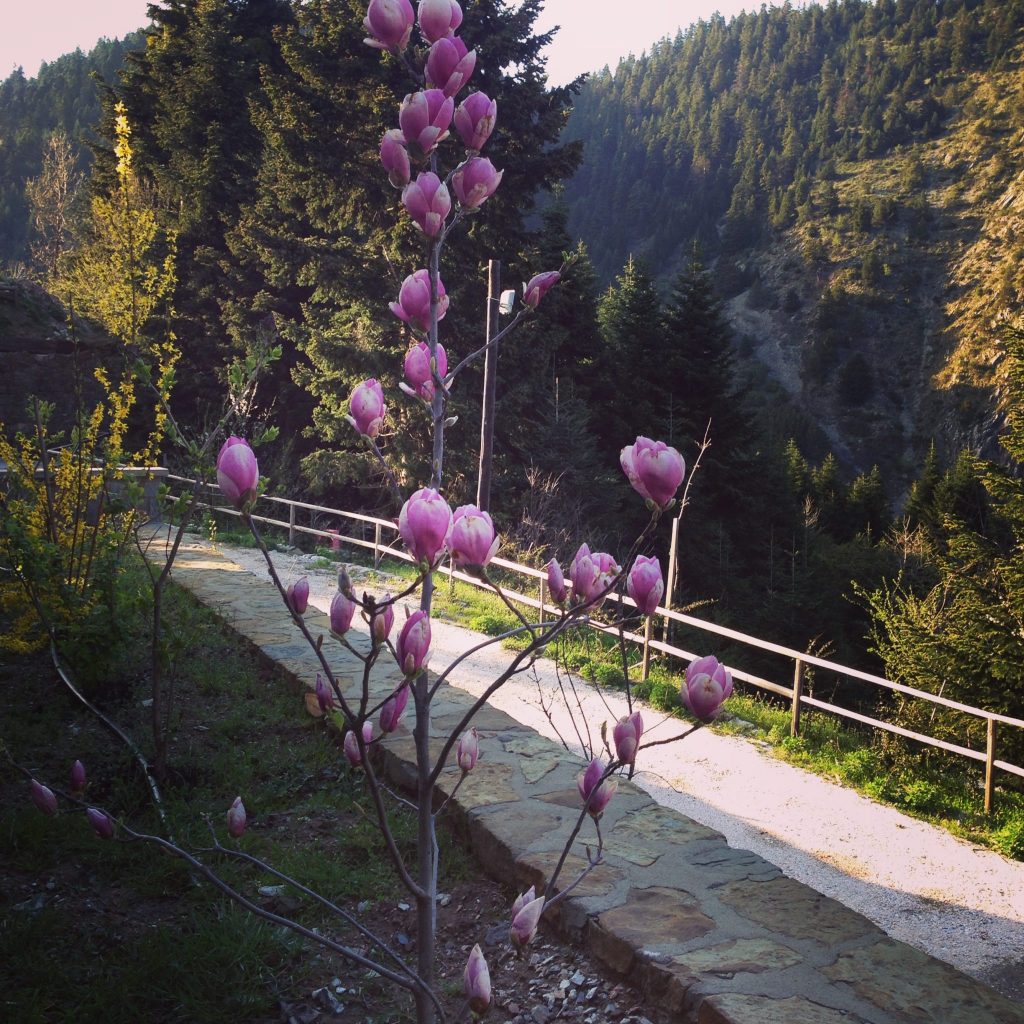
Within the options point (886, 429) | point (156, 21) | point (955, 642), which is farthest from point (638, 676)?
point (886, 429)

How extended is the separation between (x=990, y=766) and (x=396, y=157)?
235 inches

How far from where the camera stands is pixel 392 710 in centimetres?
162

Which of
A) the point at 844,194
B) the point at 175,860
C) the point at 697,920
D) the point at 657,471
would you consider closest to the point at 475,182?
the point at 657,471

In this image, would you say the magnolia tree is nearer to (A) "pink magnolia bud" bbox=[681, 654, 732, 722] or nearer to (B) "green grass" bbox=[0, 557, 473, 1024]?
(A) "pink magnolia bud" bbox=[681, 654, 732, 722]

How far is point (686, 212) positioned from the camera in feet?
313

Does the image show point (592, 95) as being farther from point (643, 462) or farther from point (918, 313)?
point (643, 462)

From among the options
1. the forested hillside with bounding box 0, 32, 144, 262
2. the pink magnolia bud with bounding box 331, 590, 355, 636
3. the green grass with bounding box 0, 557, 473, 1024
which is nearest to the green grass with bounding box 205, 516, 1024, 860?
the green grass with bounding box 0, 557, 473, 1024

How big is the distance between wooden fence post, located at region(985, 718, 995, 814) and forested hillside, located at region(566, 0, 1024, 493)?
141 feet

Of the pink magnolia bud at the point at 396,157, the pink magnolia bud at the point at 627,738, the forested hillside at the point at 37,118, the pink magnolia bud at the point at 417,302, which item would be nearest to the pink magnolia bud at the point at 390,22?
the pink magnolia bud at the point at 396,157

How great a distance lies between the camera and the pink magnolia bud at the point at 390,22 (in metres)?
1.54

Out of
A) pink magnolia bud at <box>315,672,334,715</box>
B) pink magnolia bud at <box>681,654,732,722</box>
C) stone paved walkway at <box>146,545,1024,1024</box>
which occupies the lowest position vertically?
stone paved walkway at <box>146,545,1024,1024</box>

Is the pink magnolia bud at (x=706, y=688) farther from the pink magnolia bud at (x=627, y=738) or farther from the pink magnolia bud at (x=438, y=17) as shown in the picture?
the pink magnolia bud at (x=438, y=17)

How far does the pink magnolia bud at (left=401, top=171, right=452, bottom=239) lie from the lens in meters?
1.60

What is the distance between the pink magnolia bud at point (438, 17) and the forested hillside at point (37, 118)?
4962 centimetres
